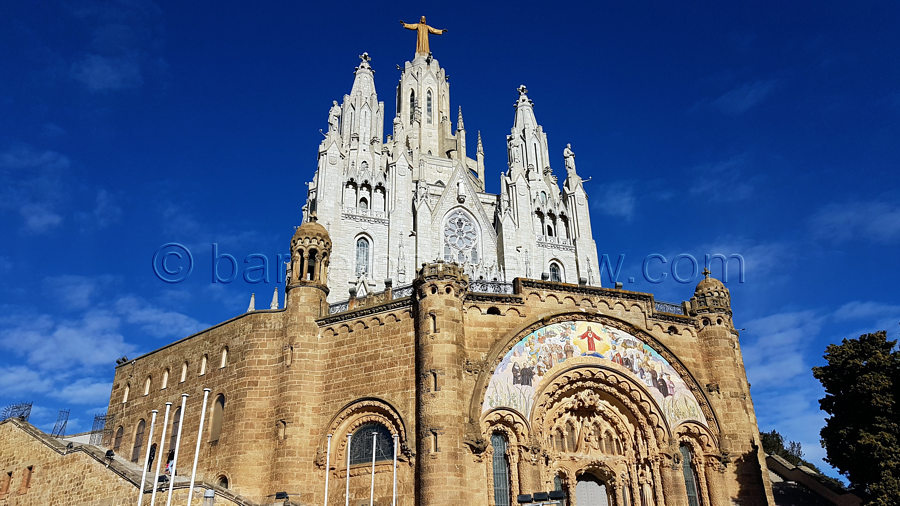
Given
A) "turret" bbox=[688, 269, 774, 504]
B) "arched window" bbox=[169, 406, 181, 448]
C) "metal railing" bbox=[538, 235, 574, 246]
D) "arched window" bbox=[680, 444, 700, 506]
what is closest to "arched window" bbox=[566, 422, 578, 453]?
"arched window" bbox=[680, 444, 700, 506]

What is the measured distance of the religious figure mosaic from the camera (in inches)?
990

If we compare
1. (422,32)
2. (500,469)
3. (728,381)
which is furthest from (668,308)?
(422,32)

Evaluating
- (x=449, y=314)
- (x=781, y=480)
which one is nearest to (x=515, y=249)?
(x=781, y=480)

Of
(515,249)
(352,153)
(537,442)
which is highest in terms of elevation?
(352,153)

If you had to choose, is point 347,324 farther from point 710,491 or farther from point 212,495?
point 710,491

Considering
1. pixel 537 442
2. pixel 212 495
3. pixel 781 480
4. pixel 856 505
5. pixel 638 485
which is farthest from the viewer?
pixel 781 480

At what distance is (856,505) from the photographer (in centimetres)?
2792

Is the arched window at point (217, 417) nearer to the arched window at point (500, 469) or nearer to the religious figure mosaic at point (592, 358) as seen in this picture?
the arched window at point (500, 469)

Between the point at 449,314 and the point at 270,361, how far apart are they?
753 centimetres

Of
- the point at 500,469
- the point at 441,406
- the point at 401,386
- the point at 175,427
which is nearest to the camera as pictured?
the point at 441,406

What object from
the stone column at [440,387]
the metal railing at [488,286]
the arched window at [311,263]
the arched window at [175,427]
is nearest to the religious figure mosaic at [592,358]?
the stone column at [440,387]

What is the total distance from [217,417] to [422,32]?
179ft

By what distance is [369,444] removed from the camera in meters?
24.8

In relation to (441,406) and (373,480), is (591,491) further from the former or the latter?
(373,480)
